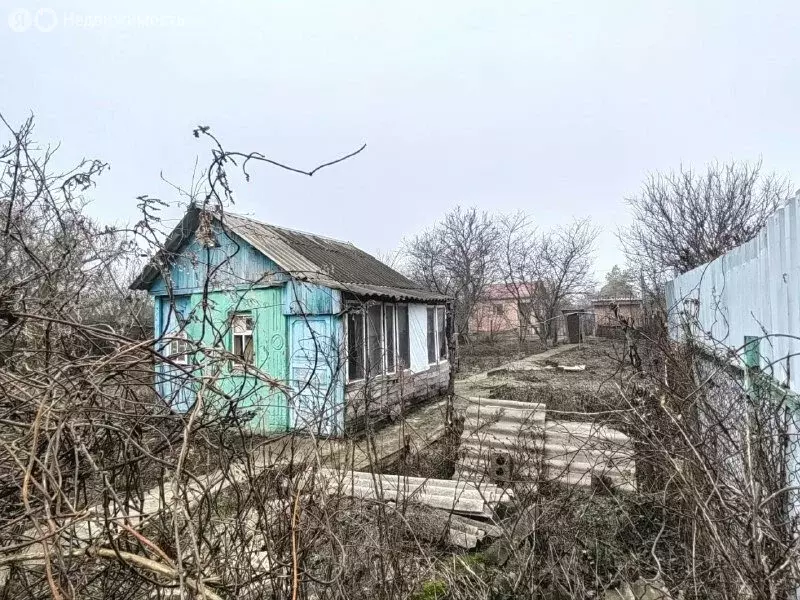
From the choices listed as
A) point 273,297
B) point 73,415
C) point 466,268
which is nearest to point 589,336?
point 466,268

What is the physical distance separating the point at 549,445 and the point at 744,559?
14.4 feet

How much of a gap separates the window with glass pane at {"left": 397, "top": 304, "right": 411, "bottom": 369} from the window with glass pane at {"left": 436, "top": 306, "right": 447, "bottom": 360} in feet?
7.52

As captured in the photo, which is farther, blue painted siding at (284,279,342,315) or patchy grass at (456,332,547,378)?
patchy grass at (456,332,547,378)

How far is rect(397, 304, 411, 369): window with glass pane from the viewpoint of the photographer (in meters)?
11.4

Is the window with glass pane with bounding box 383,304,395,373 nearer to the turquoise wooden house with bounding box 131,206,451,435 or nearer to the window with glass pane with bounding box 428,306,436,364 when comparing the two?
the turquoise wooden house with bounding box 131,206,451,435

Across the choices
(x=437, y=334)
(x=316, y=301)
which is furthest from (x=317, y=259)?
(x=437, y=334)

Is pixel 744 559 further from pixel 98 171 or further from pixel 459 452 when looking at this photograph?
pixel 98 171

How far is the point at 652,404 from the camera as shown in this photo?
5.22m

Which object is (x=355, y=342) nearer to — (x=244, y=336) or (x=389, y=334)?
(x=389, y=334)

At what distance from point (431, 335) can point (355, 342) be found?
4207 mm

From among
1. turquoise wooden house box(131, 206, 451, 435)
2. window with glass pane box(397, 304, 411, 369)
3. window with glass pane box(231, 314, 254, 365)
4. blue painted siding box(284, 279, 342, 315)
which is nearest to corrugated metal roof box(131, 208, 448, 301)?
turquoise wooden house box(131, 206, 451, 435)

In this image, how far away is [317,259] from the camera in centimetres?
1100

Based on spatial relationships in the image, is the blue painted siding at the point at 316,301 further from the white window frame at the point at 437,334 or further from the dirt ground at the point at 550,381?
the white window frame at the point at 437,334

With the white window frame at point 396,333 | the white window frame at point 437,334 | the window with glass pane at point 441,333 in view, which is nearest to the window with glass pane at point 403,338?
the white window frame at point 396,333
